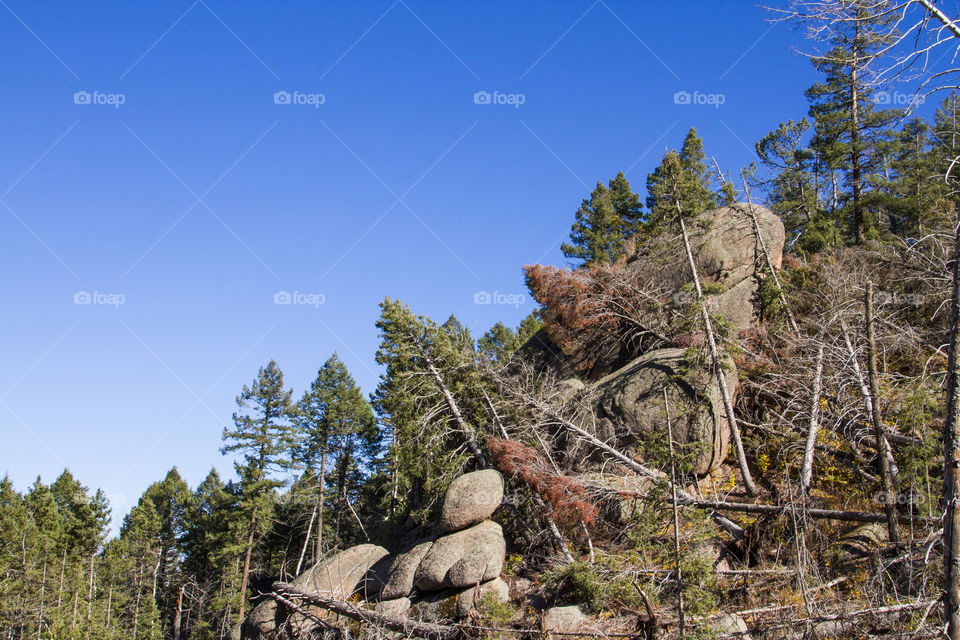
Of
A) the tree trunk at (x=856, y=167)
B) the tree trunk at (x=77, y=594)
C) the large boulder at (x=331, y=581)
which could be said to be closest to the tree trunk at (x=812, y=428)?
the large boulder at (x=331, y=581)

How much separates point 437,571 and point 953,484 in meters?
14.9

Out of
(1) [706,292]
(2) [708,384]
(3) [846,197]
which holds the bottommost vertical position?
(2) [708,384]

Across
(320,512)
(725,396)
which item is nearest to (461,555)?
(725,396)

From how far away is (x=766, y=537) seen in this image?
620 inches

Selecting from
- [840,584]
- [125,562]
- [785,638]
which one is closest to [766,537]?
[840,584]

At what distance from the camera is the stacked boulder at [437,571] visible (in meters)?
18.1

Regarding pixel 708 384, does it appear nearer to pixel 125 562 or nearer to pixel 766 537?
pixel 766 537

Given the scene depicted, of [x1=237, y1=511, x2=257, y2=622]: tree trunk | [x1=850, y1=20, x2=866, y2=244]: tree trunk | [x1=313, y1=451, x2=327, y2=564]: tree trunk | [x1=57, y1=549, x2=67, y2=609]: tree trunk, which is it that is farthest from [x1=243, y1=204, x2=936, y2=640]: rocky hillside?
[x1=57, y1=549, x2=67, y2=609]: tree trunk

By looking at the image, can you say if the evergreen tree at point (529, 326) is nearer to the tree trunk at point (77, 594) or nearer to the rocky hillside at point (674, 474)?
the rocky hillside at point (674, 474)

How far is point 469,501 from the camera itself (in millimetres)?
20125

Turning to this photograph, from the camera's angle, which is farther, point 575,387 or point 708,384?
point 575,387

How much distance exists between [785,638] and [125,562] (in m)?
41.2

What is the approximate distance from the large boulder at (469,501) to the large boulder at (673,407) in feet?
14.0

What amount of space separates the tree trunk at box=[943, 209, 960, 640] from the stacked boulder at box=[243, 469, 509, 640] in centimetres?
1243
